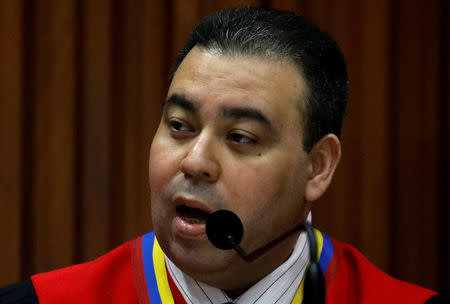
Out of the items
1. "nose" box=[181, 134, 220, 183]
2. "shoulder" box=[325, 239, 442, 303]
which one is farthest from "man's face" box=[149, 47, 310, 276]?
"shoulder" box=[325, 239, 442, 303]

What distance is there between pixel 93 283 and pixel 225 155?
1.23 feet

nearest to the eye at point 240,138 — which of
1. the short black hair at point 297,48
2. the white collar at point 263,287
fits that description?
the short black hair at point 297,48

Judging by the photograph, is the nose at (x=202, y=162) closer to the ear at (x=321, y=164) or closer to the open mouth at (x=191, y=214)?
the open mouth at (x=191, y=214)

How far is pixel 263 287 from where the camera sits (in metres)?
1.17

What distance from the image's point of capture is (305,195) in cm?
119

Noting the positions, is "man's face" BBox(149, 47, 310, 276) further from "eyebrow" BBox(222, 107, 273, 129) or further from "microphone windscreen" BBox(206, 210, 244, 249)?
"microphone windscreen" BBox(206, 210, 244, 249)

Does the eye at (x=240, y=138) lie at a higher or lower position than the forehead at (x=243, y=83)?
lower

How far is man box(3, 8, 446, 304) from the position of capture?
42.0 inches

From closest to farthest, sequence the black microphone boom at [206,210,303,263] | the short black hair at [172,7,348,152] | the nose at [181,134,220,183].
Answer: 1. the black microphone boom at [206,210,303,263]
2. the nose at [181,134,220,183]
3. the short black hair at [172,7,348,152]

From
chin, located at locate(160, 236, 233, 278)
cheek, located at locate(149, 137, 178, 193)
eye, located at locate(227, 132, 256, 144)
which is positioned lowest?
chin, located at locate(160, 236, 233, 278)

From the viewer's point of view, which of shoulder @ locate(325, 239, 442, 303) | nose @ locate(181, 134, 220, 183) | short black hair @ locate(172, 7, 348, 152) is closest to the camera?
nose @ locate(181, 134, 220, 183)

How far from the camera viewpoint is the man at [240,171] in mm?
1067

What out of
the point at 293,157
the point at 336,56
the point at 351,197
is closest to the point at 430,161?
Result: the point at 351,197

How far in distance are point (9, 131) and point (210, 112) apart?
661 millimetres
